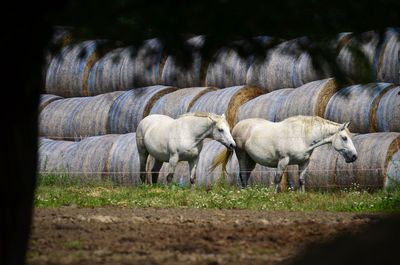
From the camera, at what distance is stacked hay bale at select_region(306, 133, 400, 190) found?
1501cm

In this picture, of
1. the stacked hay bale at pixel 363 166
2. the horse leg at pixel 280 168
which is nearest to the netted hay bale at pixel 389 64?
the stacked hay bale at pixel 363 166

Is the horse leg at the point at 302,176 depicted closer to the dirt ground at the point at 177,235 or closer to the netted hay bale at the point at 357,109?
the netted hay bale at the point at 357,109

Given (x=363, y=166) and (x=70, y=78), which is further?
(x=70, y=78)

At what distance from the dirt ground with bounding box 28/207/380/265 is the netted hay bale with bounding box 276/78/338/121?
6725mm

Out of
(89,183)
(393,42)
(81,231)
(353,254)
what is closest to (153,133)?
(89,183)

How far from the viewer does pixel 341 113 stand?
1709 centimetres

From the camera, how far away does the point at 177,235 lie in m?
8.00

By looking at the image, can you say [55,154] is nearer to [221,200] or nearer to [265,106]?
[265,106]

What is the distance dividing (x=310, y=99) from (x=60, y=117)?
6571mm

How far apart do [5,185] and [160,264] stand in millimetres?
1285

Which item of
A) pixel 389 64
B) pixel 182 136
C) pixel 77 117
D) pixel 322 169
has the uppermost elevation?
pixel 389 64

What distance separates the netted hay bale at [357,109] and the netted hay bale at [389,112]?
0.13m

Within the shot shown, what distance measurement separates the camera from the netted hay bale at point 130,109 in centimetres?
2012

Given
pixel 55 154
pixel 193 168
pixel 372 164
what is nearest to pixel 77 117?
pixel 55 154
